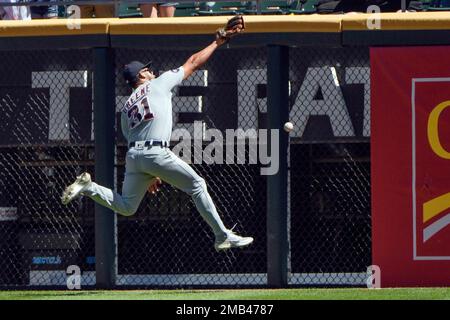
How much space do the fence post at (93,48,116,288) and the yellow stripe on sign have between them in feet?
9.00

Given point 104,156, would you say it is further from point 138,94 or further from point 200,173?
A: point 138,94

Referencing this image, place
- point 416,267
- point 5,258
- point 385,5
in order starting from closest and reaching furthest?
point 416,267 < point 5,258 < point 385,5

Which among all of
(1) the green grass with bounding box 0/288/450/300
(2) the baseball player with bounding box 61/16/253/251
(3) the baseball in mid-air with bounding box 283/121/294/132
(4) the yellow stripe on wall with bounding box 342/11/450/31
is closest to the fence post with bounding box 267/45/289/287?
(3) the baseball in mid-air with bounding box 283/121/294/132

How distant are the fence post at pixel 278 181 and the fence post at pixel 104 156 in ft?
4.60

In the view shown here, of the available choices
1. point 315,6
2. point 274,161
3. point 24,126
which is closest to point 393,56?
point 274,161

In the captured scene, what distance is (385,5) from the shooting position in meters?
11.7

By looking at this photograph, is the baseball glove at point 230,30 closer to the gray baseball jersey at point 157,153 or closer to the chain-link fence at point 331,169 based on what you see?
the gray baseball jersey at point 157,153

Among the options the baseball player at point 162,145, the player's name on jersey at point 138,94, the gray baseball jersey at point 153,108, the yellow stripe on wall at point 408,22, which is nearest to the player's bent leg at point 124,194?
the baseball player at point 162,145

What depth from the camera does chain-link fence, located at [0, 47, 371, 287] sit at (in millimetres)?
10570

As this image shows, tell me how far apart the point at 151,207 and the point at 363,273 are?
6.56 feet

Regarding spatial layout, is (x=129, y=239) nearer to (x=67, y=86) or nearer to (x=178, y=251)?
(x=178, y=251)

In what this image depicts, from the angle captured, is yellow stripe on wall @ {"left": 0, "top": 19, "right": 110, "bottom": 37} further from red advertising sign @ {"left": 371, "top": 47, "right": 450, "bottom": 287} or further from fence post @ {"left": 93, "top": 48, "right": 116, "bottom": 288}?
red advertising sign @ {"left": 371, "top": 47, "right": 450, "bottom": 287}

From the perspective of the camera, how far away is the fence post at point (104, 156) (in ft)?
34.9

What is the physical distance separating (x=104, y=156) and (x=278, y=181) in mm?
1565
